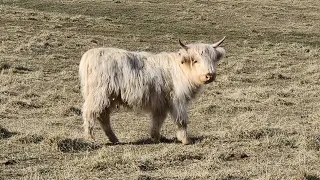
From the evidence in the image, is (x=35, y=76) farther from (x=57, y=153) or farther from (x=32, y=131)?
(x=57, y=153)

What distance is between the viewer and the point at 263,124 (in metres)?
10.1

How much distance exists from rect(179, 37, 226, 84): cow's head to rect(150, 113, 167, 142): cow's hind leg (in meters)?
0.76

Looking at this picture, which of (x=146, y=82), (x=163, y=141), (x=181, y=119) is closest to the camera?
(x=146, y=82)

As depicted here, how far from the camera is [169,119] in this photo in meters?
11.0

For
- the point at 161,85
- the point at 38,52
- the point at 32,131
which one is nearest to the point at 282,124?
the point at 161,85

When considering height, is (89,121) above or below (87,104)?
below

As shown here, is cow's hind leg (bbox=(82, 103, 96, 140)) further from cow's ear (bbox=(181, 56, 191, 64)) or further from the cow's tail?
cow's ear (bbox=(181, 56, 191, 64))

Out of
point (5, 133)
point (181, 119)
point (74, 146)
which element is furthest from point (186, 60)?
point (5, 133)

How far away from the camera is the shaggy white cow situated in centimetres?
851

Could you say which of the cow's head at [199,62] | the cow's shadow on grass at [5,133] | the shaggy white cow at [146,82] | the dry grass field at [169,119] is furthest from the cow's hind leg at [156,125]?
the cow's shadow on grass at [5,133]

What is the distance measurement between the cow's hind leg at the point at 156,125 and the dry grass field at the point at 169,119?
150 mm

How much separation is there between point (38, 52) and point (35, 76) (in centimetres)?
451

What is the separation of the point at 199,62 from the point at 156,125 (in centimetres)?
116

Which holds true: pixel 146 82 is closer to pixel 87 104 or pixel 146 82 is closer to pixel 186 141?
pixel 87 104
